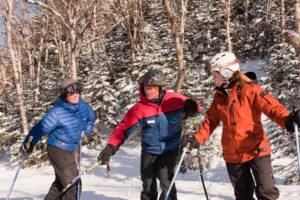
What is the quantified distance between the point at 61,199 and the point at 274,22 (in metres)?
29.8

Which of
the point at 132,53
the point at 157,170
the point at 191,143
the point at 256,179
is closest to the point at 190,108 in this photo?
the point at 191,143

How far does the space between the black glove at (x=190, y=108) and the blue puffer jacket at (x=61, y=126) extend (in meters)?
1.86

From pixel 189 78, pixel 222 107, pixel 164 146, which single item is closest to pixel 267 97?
pixel 222 107

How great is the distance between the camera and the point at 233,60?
9.86 ft

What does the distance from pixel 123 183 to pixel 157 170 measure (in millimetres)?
5301

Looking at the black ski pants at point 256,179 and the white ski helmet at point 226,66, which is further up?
the white ski helmet at point 226,66

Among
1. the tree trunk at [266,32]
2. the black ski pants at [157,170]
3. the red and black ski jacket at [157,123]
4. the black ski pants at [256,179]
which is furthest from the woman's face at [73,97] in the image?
the tree trunk at [266,32]

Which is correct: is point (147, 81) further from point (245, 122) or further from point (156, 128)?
point (245, 122)

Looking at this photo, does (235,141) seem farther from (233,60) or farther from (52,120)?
(52,120)

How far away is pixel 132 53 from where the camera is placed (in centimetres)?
2081

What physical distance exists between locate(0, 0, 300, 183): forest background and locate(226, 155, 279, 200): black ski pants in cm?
214

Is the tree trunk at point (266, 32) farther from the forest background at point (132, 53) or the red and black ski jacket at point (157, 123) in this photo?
the red and black ski jacket at point (157, 123)

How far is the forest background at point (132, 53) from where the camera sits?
36.7 feet

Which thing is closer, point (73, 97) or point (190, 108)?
point (190, 108)
